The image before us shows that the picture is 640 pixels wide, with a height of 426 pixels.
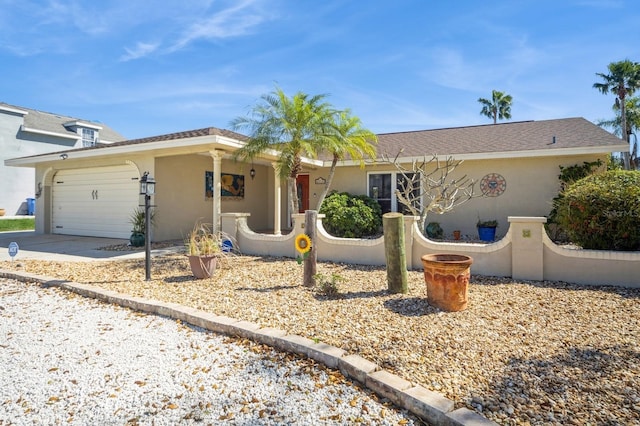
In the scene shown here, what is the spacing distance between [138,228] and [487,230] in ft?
32.7

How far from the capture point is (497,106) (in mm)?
32500

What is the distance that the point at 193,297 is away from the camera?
4820mm

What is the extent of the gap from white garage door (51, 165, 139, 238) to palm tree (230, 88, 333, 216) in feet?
14.6

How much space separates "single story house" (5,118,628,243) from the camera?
32.7 feet

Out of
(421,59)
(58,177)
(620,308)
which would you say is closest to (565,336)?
(620,308)

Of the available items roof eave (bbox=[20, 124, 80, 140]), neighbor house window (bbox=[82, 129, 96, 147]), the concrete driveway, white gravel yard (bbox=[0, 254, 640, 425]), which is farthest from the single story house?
neighbor house window (bbox=[82, 129, 96, 147])

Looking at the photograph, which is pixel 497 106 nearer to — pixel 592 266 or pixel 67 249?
pixel 592 266

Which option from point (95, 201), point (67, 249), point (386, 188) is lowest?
point (67, 249)

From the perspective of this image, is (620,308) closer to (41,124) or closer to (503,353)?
(503,353)

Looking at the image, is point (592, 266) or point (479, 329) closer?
point (479, 329)

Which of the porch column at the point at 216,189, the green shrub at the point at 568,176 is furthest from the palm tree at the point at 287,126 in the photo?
the green shrub at the point at 568,176

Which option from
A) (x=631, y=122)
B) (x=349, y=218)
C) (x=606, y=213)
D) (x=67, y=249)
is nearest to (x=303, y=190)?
(x=349, y=218)

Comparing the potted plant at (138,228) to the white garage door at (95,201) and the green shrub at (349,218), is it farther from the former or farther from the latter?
the green shrub at (349,218)

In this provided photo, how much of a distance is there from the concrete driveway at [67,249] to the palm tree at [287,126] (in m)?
3.98
